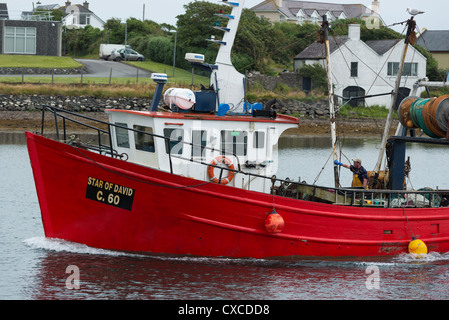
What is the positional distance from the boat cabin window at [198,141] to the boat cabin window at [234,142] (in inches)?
16.6

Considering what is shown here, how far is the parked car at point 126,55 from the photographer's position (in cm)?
5694

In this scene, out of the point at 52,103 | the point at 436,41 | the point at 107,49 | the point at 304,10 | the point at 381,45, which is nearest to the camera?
A: the point at 52,103

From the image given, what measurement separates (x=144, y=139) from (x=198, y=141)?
1.13 m

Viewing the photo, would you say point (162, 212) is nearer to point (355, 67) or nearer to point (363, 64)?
point (355, 67)

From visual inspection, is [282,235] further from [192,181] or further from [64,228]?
[64,228]

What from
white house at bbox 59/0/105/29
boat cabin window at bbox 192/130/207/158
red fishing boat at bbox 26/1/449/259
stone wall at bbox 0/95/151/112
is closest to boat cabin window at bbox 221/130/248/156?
red fishing boat at bbox 26/1/449/259

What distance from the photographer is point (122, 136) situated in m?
15.5

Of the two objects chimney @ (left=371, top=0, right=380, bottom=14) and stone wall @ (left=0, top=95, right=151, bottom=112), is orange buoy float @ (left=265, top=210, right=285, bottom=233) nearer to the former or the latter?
stone wall @ (left=0, top=95, right=151, bottom=112)

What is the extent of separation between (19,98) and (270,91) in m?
16.5

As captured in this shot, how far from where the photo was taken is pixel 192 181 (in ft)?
47.1

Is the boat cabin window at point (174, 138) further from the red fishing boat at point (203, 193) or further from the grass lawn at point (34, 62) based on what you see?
the grass lawn at point (34, 62)

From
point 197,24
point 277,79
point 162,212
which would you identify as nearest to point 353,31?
point 277,79

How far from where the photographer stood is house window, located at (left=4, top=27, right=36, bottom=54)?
56.1 meters

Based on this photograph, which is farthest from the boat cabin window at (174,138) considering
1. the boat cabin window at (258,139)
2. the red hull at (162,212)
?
the boat cabin window at (258,139)
